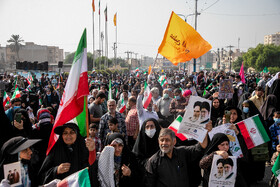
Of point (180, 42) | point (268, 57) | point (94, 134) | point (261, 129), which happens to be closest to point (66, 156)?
point (94, 134)

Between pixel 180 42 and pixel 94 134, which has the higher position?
pixel 180 42

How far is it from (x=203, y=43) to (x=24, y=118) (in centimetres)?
473

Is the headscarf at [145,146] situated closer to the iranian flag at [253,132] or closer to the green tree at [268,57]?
the iranian flag at [253,132]

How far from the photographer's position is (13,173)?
264 cm

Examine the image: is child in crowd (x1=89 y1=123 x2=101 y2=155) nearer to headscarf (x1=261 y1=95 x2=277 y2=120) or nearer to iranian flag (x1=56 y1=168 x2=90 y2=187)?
iranian flag (x1=56 y1=168 x2=90 y2=187)

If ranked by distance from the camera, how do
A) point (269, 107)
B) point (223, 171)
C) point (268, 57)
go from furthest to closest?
point (268, 57) → point (269, 107) → point (223, 171)

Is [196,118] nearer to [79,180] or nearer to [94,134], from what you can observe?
[79,180]

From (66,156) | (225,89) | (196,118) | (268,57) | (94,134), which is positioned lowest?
(94,134)

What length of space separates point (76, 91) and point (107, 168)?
996 mm

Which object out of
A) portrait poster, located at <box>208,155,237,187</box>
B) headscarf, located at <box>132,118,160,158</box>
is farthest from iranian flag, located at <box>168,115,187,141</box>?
portrait poster, located at <box>208,155,237,187</box>

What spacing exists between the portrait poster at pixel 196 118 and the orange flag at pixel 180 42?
4.13 m

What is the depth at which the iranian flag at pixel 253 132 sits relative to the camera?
4434mm

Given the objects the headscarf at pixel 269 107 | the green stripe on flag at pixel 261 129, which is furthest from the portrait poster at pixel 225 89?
the green stripe on flag at pixel 261 129

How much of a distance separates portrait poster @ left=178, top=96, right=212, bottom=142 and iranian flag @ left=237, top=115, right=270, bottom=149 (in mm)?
1178
